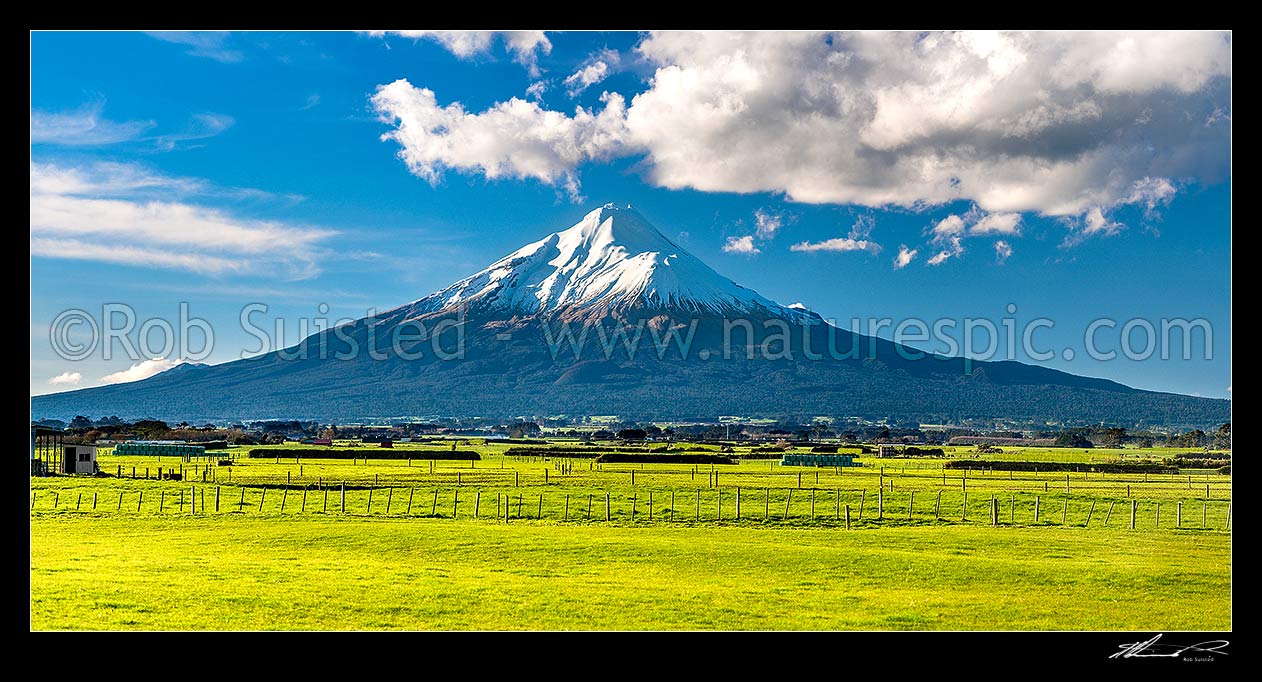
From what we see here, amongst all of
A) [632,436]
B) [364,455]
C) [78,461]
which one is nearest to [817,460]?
[364,455]

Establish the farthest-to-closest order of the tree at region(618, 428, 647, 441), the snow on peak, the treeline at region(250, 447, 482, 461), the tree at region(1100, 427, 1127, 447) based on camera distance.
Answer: the snow on peak
the tree at region(618, 428, 647, 441)
the tree at region(1100, 427, 1127, 447)
the treeline at region(250, 447, 482, 461)

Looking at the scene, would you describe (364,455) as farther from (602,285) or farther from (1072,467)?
(602,285)

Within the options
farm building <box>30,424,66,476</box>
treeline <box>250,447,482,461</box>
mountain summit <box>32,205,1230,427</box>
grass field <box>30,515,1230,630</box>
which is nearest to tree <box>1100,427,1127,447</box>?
mountain summit <box>32,205,1230,427</box>

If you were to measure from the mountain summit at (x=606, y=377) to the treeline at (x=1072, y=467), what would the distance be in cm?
5601

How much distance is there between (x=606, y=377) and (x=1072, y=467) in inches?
3559

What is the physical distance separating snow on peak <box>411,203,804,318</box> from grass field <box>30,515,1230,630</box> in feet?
462

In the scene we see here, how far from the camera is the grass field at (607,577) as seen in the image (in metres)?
10.6

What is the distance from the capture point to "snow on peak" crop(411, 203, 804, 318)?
169750 mm

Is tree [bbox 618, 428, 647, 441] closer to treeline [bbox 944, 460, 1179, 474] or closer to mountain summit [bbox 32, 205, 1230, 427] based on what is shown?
mountain summit [bbox 32, 205, 1230, 427]

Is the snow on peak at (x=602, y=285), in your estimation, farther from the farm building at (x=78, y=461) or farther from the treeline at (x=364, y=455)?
the farm building at (x=78, y=461)
